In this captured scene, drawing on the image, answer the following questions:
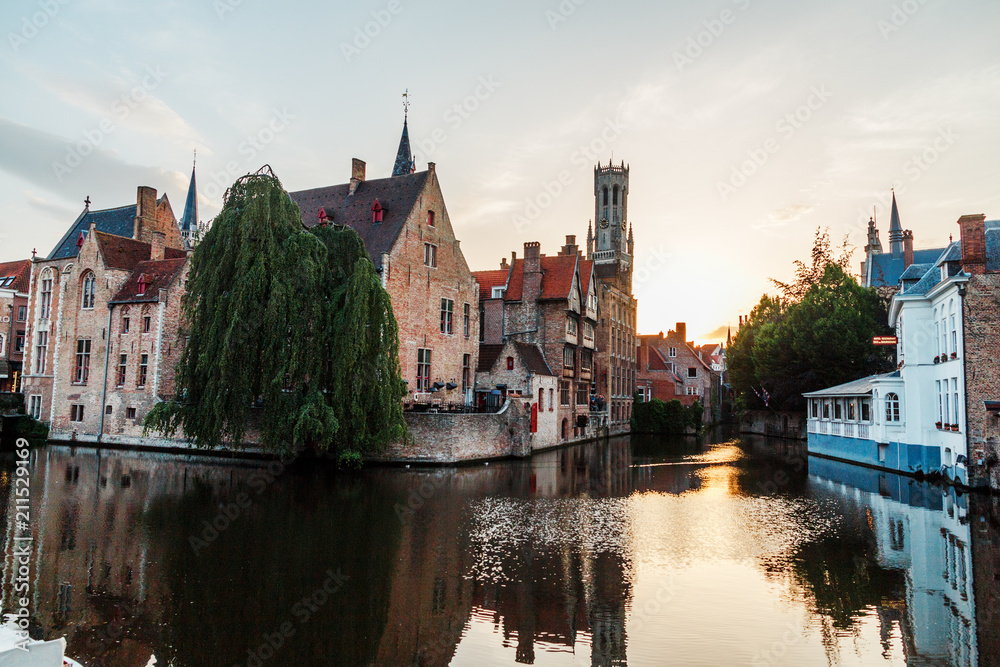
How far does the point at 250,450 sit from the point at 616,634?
2310 cm

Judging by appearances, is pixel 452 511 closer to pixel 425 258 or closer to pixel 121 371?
pixel 425 258

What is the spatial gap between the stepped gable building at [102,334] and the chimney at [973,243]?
108ft

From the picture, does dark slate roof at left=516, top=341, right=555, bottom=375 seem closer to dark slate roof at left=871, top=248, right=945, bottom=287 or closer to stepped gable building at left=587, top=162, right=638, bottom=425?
stepped gable building at left=587, top=162, right=638, bottom=425

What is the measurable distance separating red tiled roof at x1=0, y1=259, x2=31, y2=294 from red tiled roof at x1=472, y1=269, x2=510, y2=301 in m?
31.8

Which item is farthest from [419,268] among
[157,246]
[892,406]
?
[892,406]

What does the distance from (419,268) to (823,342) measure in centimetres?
2688

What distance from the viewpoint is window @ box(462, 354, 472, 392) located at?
114ft

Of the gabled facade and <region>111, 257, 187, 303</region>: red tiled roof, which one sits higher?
<region>111, 257, 187, 303</region>: red tiled roof

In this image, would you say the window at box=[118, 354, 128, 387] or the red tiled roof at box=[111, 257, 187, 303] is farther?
the window at box=[118, 354, 128, 387]

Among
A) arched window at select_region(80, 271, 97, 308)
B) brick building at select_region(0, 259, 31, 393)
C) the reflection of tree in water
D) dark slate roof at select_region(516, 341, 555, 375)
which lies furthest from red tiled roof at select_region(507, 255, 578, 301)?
brick building at select_region(0, 259, 31, 393)

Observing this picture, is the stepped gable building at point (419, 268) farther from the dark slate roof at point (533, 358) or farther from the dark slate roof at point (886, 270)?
the dark slate roof at point (886, 270)

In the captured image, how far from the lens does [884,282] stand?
5450 centimetres

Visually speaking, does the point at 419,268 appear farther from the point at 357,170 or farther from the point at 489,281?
the point at 489,281

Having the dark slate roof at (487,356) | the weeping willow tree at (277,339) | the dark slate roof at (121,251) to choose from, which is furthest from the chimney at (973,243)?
the dark slate roof at (121,251)
